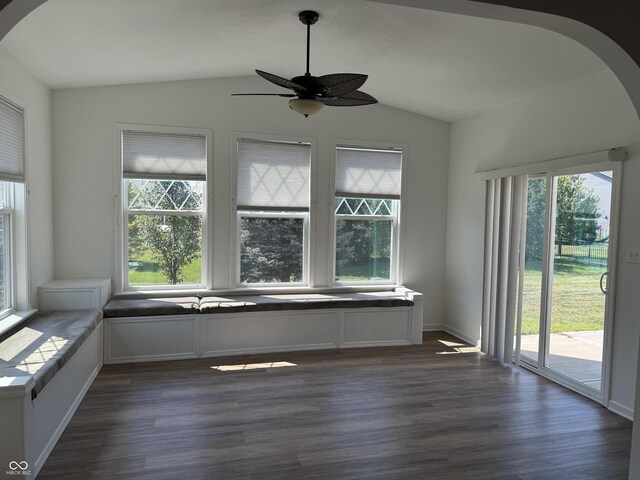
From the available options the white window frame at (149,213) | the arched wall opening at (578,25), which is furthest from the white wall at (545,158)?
the white window frame at (149,213)

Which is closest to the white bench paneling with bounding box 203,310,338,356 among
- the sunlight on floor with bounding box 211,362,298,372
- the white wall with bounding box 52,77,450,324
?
the sunlight on floor with bounding box 211,362,298,372

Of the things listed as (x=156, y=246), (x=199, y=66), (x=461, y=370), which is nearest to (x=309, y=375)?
(x=461, y=370)

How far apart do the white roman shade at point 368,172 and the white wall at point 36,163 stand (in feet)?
10.1

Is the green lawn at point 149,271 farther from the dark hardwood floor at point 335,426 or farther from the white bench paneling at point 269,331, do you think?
the dark hardwood floor at point 335,426

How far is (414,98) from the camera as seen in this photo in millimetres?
5059

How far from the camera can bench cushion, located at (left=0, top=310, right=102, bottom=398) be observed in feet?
8.79

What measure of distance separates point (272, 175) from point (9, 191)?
8.30 ft

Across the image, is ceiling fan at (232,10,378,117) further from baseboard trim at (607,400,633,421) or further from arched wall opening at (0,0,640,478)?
baseboard trim at (607,400,633,421)

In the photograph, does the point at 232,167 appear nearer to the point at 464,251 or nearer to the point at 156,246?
the point at 156,246

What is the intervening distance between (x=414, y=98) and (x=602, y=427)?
3.63m

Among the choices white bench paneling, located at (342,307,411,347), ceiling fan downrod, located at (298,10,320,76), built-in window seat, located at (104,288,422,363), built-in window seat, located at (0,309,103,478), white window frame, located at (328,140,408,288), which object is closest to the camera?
built-in window seat, located at (0,309,103,478)

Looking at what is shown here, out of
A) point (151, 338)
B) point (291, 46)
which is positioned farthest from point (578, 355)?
point (151, 338)

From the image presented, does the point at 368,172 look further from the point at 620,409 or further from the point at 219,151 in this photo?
the point at 620,409

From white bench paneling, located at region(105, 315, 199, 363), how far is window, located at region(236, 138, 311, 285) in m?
0.91
